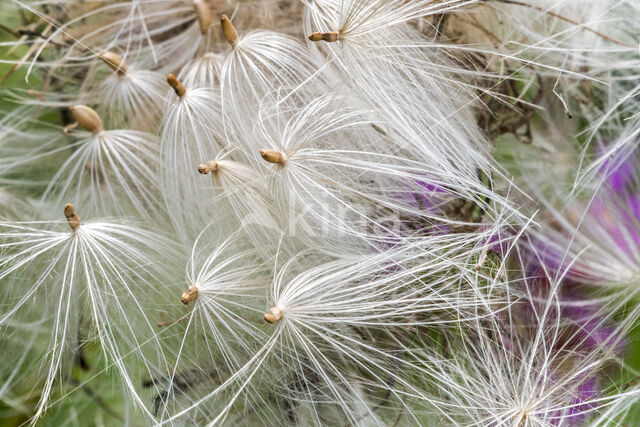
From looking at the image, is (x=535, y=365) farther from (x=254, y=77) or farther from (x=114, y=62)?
(x=114, y=62)

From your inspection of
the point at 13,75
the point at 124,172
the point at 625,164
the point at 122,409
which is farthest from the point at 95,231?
the point at 625,164

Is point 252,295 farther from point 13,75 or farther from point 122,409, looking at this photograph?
point 13,75

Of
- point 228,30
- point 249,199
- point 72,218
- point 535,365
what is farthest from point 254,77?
point 535,365

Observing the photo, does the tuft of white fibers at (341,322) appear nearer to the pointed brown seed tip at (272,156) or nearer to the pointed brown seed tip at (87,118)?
the pointed brown seed tip at (272,156)

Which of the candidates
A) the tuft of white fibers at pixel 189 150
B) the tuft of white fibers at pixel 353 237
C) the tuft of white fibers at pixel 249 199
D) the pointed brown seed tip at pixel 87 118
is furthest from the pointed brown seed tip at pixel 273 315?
the pointed brown seed tip at pixel 87 118

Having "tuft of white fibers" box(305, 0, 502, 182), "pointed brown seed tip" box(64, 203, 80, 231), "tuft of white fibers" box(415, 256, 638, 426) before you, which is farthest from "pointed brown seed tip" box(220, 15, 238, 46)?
"tuft of white fibers" box(415, 256, 638, 426)

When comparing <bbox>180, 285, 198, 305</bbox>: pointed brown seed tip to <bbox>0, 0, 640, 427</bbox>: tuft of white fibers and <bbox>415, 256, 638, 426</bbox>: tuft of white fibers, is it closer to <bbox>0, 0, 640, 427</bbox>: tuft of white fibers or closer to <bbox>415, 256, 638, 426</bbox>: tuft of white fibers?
<bbox>0, 0, 640, 427</bbox>: tuft of white fibers
